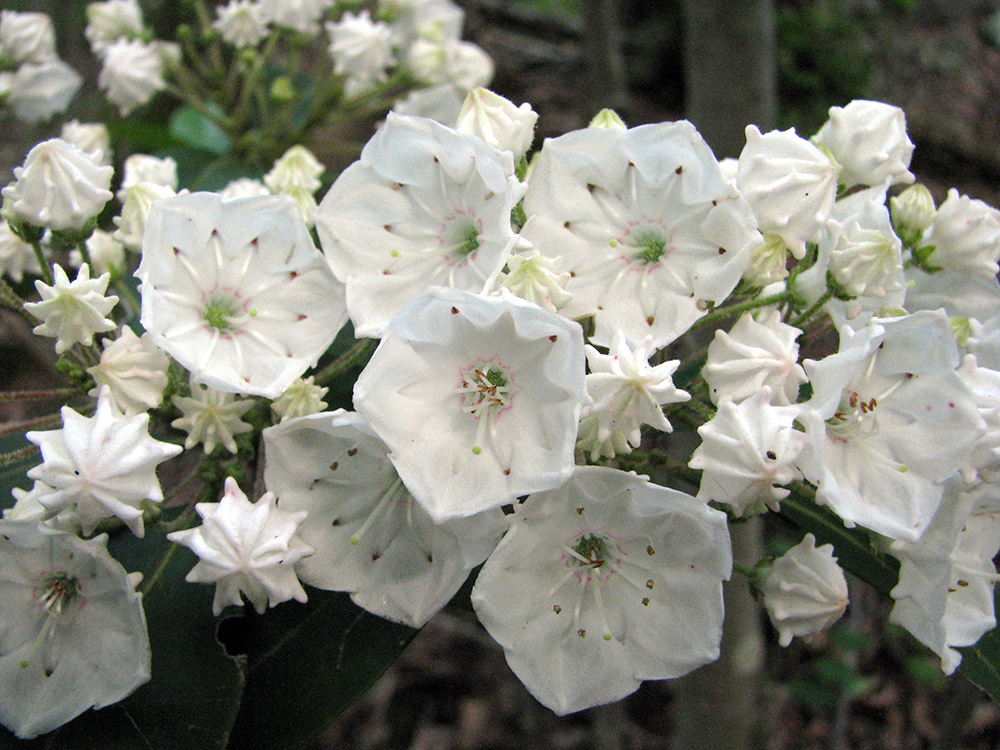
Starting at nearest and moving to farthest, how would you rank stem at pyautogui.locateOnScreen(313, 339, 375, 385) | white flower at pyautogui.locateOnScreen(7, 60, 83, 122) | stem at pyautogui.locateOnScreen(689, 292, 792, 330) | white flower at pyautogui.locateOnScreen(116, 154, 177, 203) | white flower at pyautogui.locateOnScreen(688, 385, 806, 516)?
white flower at pyautogui.locateOnScreen(688, 385, 806, 516) → stem at pyautogui.locateOnScreen(689, 292, 792, 330) → stem at pyautogui.locateOnScreen(313, 339, 375, 385) → white flower at pyautogui.locateOnScreen(116, 154, 177, 203) → white flower at pyautogui.locateOnScreen(7, 60, 83, 122)

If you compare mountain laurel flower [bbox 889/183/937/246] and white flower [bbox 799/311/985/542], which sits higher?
mountain laurel flower [bbox 889/183/937/246]

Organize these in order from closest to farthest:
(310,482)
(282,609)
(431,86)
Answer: (310,482)
(282,609)
(431,86)

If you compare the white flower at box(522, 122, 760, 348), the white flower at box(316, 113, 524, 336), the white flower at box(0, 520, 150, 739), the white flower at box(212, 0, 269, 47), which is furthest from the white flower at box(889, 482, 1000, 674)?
the white flower at box(212, 0, 269, 47)

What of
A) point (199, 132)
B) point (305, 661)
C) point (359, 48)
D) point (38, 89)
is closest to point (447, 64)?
point (359, 48)

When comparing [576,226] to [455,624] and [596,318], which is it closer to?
[596,318]

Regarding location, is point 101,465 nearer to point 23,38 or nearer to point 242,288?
point 242,288

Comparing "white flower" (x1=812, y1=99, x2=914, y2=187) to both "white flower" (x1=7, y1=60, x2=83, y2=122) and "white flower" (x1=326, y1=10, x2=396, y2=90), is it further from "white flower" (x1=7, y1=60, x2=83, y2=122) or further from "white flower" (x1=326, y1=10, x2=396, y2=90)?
"white flower" (x1=7, y1=60, x2=83, y2=122)

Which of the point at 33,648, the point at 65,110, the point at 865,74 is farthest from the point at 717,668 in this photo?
the point at 865,74
